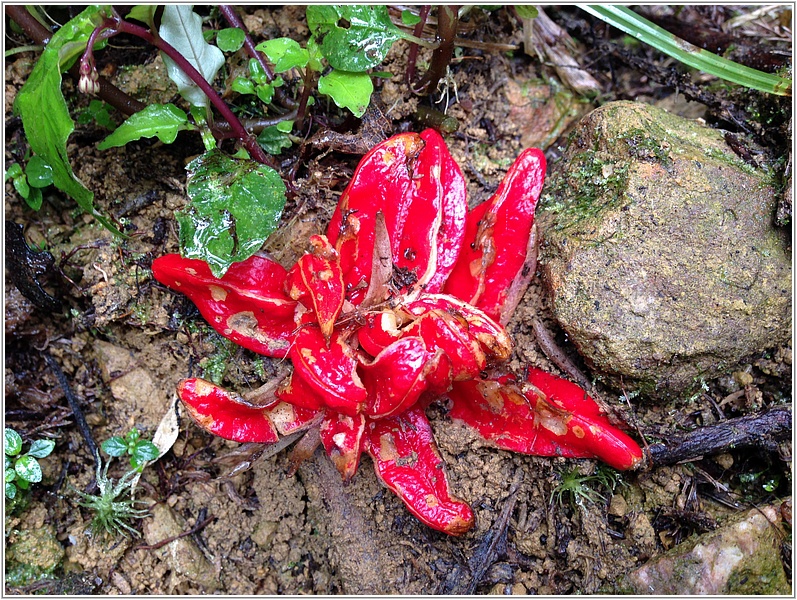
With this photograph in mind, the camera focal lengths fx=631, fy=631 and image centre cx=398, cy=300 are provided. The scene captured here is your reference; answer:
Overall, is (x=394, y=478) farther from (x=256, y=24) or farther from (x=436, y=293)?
(x=256, y=24)

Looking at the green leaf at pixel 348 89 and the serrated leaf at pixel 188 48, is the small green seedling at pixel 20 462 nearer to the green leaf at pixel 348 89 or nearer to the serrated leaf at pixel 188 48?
the serrated leaf at pixel 188 48

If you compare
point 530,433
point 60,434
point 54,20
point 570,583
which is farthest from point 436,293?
point 54,20

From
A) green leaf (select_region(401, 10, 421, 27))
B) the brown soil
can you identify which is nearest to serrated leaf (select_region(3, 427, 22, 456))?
the brown soil

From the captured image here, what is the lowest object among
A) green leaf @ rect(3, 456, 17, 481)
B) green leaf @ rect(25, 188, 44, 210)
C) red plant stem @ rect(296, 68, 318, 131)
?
green leaf @ rect(3, 456, 17, 481)

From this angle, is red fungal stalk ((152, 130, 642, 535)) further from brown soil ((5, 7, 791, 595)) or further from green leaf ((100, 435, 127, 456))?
green leaf ((100, 435, 127, 456))

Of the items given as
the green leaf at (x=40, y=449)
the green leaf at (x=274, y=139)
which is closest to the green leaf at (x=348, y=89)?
the green leaf at (x=274, y=139)

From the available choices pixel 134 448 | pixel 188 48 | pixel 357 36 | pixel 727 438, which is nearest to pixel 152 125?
pixel 188 48
